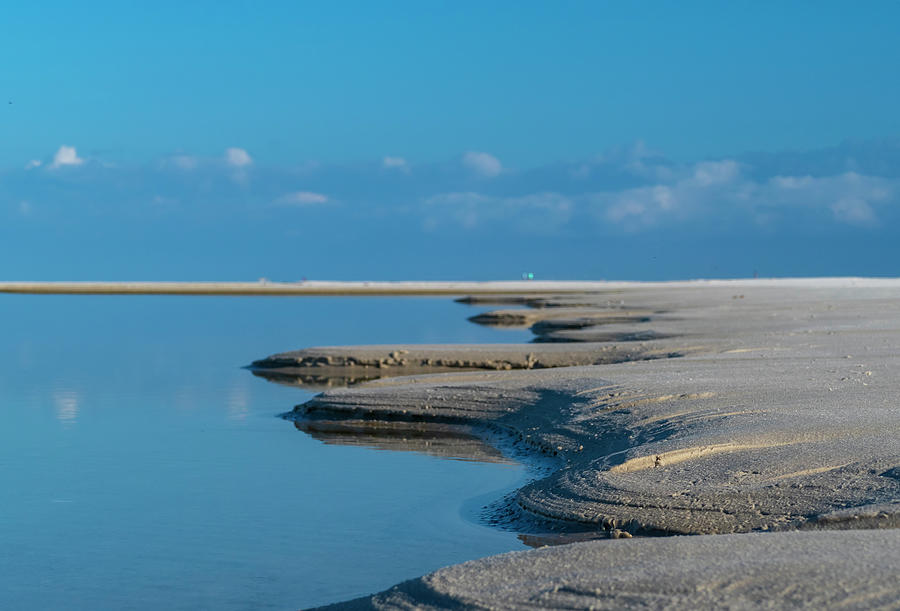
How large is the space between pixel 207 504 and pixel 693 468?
202 inches

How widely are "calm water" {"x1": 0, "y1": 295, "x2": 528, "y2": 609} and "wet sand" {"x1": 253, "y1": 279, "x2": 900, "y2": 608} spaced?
3.98ft

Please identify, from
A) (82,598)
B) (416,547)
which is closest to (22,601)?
(82,598)

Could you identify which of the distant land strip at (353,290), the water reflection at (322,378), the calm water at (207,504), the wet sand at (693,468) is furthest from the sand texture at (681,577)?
the distant land strip at (353,290)

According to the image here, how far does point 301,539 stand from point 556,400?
627 cm

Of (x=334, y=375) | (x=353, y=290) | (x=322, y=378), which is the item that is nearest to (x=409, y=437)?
(x=322, y=378)

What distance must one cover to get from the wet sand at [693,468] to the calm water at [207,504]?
1.21 meters

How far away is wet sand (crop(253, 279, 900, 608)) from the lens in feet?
19.5

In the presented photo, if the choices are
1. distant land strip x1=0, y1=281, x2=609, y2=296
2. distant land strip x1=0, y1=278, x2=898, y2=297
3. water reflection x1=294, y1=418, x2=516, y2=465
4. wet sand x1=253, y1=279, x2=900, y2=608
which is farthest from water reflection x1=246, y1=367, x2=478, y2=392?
distant land strip x1=0, y1=281, x2=609, y2=296

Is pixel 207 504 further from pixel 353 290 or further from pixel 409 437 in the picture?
pixel 353 290

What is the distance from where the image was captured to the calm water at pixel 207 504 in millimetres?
8250

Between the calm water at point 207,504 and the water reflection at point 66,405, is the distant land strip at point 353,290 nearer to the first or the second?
the water reflection at point 66,405

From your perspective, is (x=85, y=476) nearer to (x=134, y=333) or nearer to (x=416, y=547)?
(x=416, y=547)

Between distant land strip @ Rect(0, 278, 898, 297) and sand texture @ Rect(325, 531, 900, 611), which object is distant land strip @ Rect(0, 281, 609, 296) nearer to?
distant land strip @ Rect(0, 278, 898, 297)

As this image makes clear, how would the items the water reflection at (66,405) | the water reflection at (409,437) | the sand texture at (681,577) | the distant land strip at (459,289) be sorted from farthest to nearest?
the distant land strip at (459,289)
the water reflection at (66,405)
the water reflection at (409,437)
the sand texture at (681,577)
